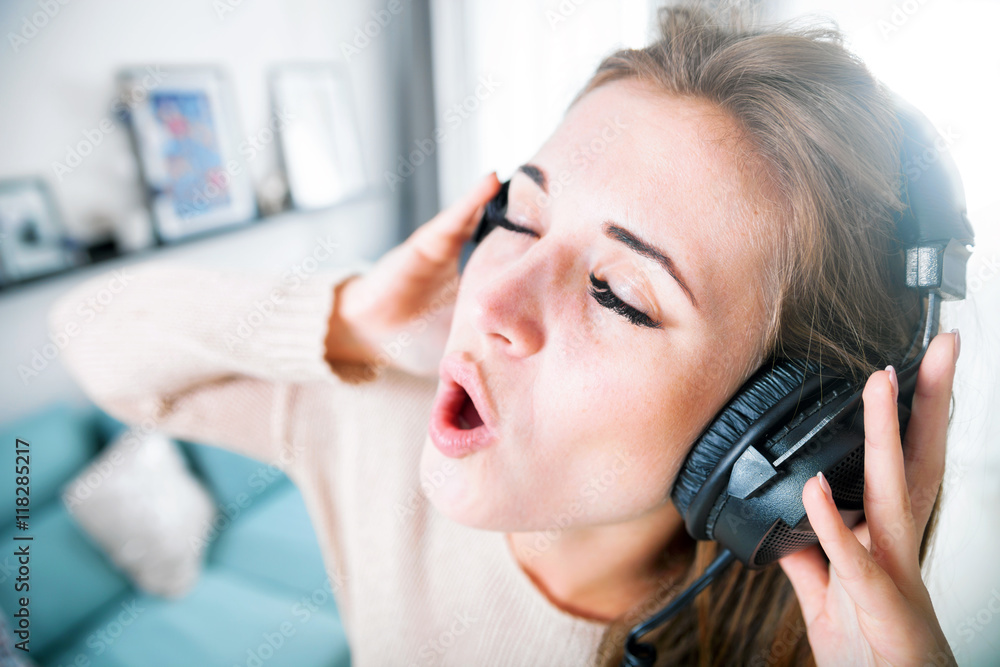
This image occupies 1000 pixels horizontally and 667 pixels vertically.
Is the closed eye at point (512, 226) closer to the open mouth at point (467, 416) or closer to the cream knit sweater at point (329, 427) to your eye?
the open mouth at point (467, 416)

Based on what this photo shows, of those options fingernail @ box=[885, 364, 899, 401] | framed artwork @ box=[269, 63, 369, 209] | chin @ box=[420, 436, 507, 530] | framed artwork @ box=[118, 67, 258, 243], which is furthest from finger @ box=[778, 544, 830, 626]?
framed artwork @ box=[269, 63, 369, 209]

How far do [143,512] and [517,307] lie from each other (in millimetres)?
2063

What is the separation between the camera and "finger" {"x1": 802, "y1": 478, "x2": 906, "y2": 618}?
1.69 feet

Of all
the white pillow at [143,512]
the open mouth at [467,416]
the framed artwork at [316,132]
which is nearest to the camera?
the open mouth at [467,416]

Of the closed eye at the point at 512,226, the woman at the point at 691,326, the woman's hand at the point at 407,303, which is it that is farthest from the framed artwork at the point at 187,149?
the closed eye at the point at 512,226

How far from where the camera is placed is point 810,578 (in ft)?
2.25

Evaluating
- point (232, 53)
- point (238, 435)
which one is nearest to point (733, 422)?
point (238, 435)

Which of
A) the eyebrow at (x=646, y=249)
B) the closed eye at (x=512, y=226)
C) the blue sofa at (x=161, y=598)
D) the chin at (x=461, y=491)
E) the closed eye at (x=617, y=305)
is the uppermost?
the eyebrow at (x=646, y=249)

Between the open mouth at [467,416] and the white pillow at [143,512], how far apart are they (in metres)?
1.85

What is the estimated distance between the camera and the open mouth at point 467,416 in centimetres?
74

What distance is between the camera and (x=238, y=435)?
1.04 meters

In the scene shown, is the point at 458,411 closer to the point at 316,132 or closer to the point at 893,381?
the point at 893,381

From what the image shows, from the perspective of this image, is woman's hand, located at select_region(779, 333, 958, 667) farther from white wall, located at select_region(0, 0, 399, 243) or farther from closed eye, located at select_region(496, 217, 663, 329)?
white wall, located at select_region(0, 0, 399, 243)

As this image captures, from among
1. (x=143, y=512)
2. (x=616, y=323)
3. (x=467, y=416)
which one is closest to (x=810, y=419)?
(x=616, y=323)
